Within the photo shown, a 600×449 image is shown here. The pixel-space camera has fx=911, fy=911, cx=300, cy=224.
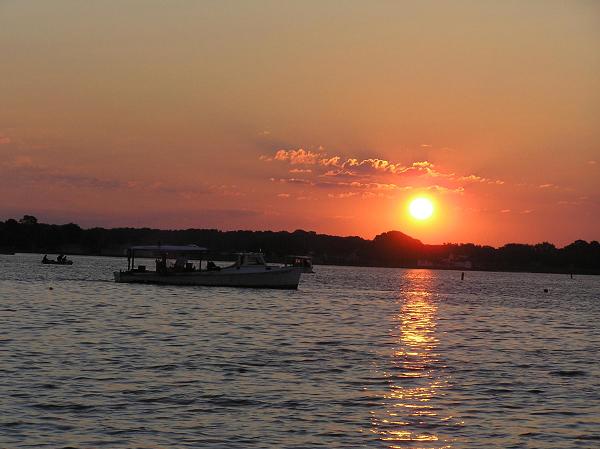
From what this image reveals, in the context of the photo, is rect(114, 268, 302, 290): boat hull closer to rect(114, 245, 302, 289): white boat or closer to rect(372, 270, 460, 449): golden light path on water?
rect(114, 245, 302, 289): white boat

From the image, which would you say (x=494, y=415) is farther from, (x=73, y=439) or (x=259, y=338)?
(x=259, y=338)

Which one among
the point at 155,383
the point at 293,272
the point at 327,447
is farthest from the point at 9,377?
the point at 293,272

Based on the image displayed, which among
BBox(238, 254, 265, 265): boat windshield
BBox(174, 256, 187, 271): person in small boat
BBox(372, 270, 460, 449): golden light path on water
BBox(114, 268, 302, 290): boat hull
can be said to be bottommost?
BBox(372, 270, 460, 449): golden light path on water

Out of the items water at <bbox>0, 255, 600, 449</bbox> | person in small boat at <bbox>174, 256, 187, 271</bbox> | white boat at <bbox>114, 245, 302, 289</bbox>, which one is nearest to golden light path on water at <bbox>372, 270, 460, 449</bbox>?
water at <bbox>0, 255, 600, 449</bbox>

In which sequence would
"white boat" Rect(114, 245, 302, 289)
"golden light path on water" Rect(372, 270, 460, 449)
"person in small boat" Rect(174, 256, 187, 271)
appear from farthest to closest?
"person in small boat" Rect(174, 256, 187, 271) < "white boat" Rect(114, 245, 302, 289) < "golden light path on water" Rect(372, 270, 460, 449)

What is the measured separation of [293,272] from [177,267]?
13.2 metres

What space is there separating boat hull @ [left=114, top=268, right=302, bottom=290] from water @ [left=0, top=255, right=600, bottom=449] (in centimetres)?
3836

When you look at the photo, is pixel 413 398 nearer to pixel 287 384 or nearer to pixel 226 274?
pixel 287 384

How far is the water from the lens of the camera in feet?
72.9

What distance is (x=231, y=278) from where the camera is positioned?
9938 cm

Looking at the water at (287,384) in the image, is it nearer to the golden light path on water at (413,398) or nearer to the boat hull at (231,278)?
the golden light path on water at (413,398)

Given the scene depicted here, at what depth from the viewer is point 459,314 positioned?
261ft

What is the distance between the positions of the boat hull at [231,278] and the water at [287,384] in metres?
38.4

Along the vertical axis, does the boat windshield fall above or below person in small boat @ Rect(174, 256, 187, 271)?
above
